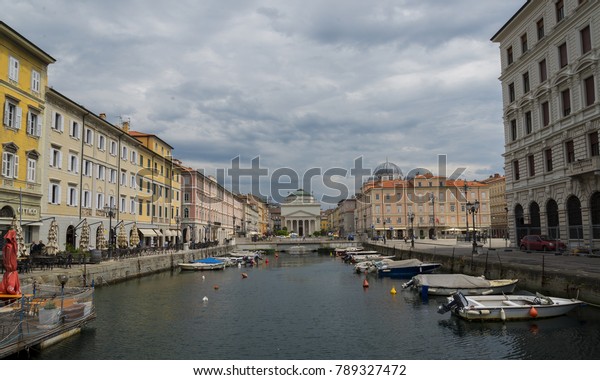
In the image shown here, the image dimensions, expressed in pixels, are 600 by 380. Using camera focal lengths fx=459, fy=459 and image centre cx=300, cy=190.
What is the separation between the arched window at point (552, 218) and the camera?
3788 cm

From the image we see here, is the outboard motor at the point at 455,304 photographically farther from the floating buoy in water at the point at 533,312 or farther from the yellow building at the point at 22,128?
the yellow building at the point at 22,128

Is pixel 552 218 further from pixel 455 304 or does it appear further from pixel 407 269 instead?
pixel 455 304

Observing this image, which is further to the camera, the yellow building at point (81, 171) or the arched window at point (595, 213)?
the yellow building at point (81, 171)

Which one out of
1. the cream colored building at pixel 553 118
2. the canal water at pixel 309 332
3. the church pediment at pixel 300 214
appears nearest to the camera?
the canal water at pixel 309 332

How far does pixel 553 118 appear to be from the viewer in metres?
38.0

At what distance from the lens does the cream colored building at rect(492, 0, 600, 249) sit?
110ft

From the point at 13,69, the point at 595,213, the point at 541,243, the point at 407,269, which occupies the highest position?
the point at 13,69

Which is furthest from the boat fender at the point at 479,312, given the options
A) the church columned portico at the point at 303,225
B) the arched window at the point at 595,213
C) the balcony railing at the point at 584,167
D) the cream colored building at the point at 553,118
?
the church columned portico at the point at 303,225

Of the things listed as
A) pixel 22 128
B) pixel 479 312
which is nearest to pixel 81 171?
pixel 22 128

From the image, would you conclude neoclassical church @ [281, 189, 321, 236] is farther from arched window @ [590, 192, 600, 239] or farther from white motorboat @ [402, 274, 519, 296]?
white motorboat @ [402, 274, 519, 296]

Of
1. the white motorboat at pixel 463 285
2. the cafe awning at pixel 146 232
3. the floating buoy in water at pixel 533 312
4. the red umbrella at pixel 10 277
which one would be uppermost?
the cafe awning at pixel 146 232

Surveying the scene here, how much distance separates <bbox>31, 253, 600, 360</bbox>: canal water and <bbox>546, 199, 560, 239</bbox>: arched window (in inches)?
662

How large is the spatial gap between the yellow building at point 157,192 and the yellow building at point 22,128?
879 inches

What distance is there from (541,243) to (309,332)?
27.9 m
